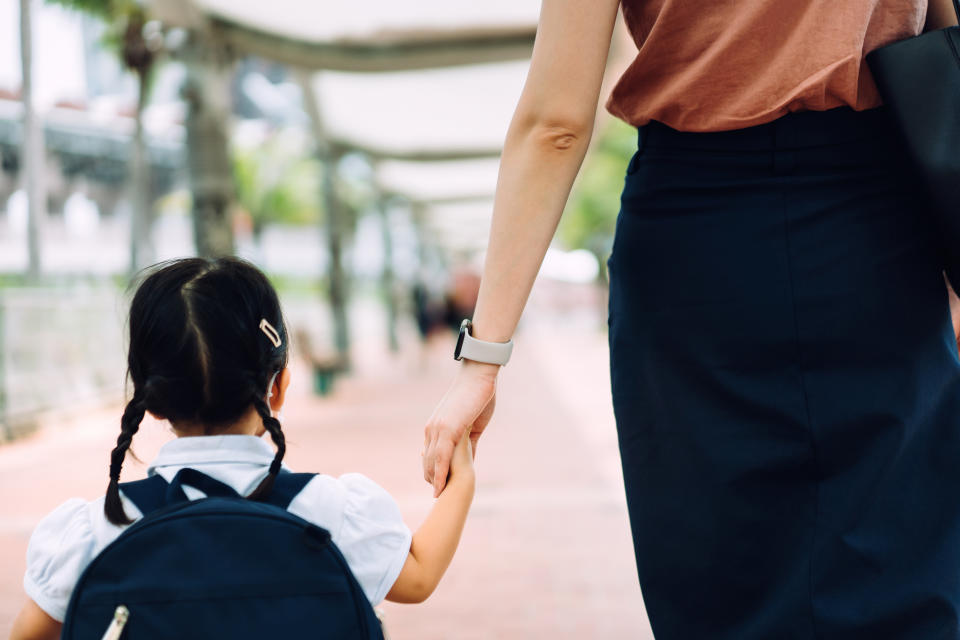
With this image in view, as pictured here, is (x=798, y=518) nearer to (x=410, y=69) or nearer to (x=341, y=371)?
(x=410, y=69)

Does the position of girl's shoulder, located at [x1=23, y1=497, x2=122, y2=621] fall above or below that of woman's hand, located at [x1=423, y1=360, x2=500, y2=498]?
below

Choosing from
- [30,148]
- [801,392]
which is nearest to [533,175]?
[801,392]

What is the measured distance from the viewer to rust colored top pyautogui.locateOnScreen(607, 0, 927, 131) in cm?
141

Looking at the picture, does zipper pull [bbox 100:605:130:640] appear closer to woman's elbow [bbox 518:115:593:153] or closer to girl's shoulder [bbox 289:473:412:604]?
girl's shoulder [bbox 289:473:412:604]

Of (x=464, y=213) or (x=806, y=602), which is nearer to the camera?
(x=806, y=602)

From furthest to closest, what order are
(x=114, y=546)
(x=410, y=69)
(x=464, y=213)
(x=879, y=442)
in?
(x=464, y=213)
(x=410, y=69)
(x=114, y=546)
(x=879, y=442)

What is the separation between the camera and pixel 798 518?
55.0 inches

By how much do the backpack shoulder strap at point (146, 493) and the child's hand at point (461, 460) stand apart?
469 mm

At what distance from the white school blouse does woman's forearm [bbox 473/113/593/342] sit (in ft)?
1.21

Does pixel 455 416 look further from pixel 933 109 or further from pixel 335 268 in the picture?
pixel 335 268

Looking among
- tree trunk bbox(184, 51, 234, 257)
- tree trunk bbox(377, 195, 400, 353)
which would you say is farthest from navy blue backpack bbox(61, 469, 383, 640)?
tree trunk bbox(377, 195, 400, 353)

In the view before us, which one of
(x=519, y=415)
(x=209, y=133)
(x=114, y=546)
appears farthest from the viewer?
(x=519, y=415)

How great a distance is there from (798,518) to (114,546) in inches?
38.7

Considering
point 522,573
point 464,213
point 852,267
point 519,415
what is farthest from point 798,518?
point 464,213
